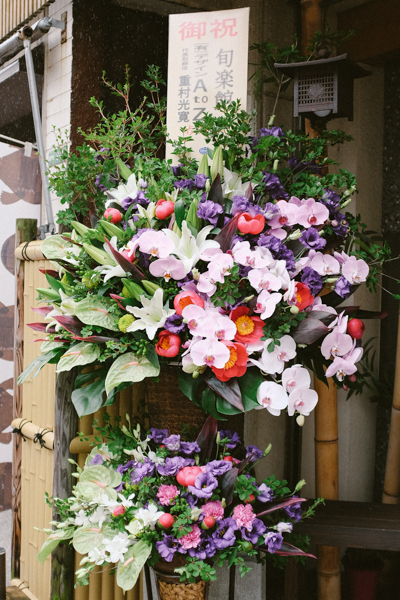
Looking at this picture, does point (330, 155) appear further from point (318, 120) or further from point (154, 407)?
point (154, 407)

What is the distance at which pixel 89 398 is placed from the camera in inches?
69.1

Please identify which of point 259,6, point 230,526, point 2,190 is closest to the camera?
point 230,526

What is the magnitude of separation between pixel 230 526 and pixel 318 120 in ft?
5.43

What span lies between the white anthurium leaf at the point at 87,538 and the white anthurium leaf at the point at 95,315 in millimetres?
646

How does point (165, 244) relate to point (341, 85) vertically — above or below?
below

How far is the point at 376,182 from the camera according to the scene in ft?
10.7

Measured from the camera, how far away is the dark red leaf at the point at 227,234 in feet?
5.45

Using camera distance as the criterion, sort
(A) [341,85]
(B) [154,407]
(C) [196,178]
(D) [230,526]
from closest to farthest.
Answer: (D) [230,526]
(C) [196,178]
(B) [154,407]
(A) [341,85]

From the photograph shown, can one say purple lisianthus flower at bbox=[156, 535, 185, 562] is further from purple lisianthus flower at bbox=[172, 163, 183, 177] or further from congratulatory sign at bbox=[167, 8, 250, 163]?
congratulatory sign at bbox=[167, 8, 250, 163]

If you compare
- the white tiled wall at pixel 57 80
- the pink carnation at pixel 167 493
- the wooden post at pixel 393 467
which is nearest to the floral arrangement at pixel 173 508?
the pink carnation at pixel 167 493

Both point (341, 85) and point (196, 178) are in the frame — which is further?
point (341, 85)

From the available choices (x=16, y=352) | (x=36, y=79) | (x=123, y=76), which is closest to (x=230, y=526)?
(x=16, y=352)

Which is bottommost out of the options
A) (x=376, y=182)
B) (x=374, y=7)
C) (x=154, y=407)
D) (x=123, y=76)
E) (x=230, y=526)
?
(x=230, y=526)

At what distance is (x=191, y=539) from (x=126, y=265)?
820mm
